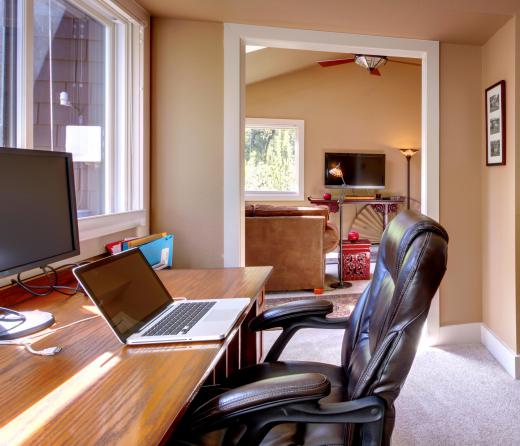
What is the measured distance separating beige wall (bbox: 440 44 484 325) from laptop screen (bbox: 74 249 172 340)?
2222 mm

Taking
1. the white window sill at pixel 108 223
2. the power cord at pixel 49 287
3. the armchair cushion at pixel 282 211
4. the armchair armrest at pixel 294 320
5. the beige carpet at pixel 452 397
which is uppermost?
the armchair cushion at pixel 282 211

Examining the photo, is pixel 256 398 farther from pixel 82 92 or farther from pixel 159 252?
pixel 82 92

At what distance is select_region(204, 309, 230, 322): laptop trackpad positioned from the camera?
1.13 m

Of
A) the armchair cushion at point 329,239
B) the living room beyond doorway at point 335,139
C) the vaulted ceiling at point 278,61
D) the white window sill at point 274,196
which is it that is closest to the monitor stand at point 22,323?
the armchair cushion at point 329,239

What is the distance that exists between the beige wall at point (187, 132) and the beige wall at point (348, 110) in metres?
4.10

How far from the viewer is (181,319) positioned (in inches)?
44.9

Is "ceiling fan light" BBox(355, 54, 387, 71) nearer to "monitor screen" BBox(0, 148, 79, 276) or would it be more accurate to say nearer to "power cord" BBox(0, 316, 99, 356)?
"monitor screen" BBox(0, 148, 79, 276)

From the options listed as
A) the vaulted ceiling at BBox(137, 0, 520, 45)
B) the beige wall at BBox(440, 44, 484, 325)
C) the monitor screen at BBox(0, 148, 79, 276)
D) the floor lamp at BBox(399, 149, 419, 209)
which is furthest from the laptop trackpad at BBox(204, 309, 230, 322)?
the floor lamp at BBox(399, 149, 419, 209)

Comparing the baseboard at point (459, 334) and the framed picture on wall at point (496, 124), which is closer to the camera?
the framed picture on wall at point (496, 124)

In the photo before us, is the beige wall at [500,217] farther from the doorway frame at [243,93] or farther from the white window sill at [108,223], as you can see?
the white window sill at [108,223]

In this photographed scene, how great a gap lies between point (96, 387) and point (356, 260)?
4100 millimetres

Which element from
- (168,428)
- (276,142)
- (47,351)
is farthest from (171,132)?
(276,142)

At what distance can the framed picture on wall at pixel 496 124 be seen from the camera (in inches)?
96.4

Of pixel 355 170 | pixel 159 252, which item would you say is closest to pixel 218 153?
pixel 159 252
